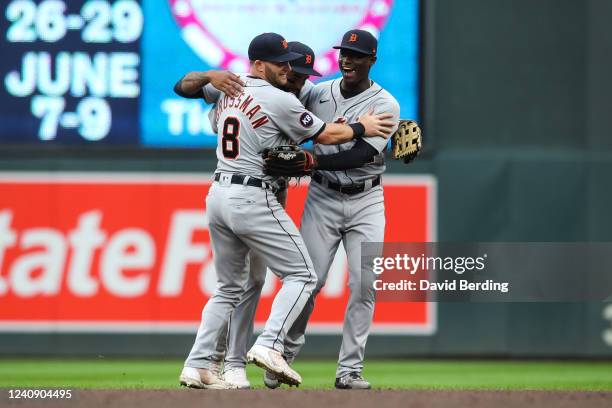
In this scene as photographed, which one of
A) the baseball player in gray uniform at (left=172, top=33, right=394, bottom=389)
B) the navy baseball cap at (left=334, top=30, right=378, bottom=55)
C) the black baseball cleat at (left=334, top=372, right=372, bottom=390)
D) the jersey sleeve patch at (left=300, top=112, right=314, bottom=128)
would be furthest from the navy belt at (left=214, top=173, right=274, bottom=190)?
the black baseball cleat at (left=334, top=372, right=372, bottom=390)

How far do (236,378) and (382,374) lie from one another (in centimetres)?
172

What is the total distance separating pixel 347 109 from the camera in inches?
264

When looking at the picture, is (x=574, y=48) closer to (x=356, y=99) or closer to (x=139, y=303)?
(x=356, y=99)

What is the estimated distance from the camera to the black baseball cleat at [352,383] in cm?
649

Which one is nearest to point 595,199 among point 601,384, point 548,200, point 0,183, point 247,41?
point 548,200

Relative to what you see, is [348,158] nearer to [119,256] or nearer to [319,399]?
[319,399]

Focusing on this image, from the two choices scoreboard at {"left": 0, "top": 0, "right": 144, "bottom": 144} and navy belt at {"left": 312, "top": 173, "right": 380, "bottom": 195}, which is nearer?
navy belt at {"left": 312, "top": 173, "right": 380, "bottom": 195}

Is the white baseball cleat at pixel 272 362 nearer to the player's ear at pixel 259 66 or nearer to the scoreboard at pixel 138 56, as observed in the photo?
the player's ear at pixel 259 66

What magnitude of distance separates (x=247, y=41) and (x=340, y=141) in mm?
2613

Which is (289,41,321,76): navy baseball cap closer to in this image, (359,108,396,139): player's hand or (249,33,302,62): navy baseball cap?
(249,33,302,62): navy baseball cap

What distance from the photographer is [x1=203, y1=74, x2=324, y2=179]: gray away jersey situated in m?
6.12

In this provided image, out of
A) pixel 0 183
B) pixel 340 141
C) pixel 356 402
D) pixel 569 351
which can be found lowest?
pixel 569 351

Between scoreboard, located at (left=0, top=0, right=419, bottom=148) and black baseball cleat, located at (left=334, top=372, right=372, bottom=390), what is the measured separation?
2.64m

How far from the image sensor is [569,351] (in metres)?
8.72
